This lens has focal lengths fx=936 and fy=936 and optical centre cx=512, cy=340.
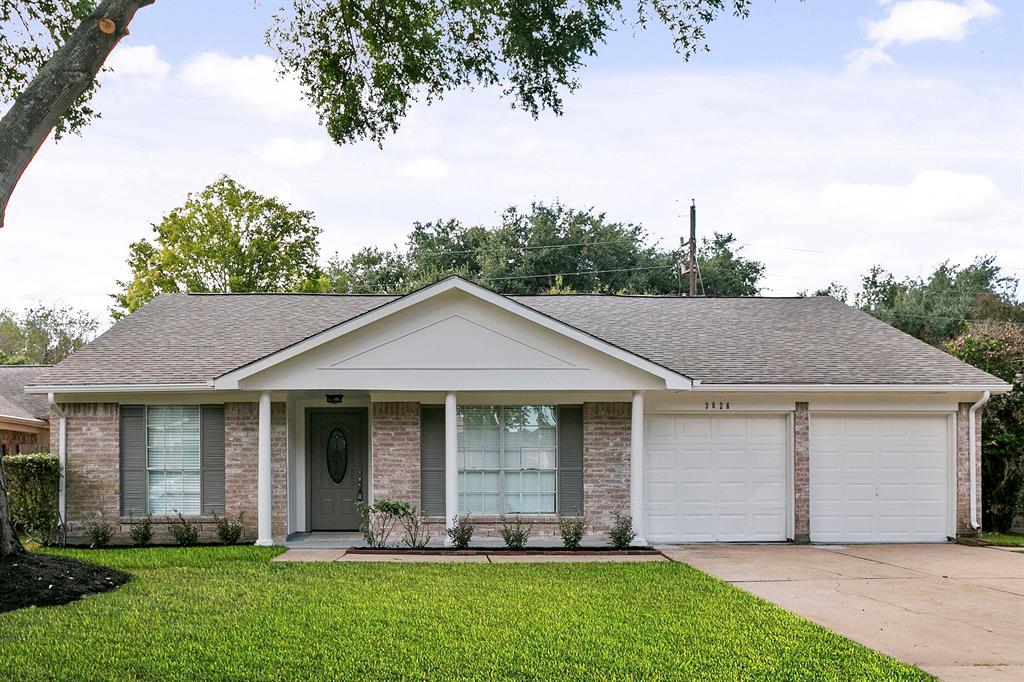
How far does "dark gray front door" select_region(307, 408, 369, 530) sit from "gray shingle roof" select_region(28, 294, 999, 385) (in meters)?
1.69

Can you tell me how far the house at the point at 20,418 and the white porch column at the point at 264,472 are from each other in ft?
21.6

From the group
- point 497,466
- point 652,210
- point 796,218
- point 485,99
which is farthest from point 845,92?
point 652,210

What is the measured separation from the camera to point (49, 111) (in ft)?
31.8

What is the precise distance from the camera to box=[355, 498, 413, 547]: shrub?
14133mm

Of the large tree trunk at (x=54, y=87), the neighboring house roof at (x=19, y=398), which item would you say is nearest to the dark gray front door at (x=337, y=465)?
the neighboring house roof at (x=19, y=398)

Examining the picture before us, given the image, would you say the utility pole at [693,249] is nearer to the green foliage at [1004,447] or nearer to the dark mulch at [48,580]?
the green foliage at [1004,447]

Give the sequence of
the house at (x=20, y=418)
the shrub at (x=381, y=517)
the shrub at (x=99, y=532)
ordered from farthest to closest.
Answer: the house at (x=20, y=418) → the shrub at (x=99, y=532) → the shrub at (x=381, y=517)

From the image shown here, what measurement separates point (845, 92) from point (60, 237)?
79.8 feet

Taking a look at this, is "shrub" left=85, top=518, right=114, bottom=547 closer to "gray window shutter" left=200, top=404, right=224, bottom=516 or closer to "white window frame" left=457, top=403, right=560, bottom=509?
"gray window shutter" left=200, top=404, right=224, bottom=516

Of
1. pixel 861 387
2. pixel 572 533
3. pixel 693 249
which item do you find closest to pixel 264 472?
pixel 572 533

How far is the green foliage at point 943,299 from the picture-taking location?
A: 3844 centimetres

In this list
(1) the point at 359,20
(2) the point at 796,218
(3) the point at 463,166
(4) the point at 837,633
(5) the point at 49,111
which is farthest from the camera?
(2) the point at 796,218

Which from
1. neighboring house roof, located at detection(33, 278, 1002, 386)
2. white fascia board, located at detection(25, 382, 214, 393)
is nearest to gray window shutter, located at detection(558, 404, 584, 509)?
neighboring house roof, located at detection(33, 278, 1002, 386)

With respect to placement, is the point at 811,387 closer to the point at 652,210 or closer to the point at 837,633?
the point at 837,633
